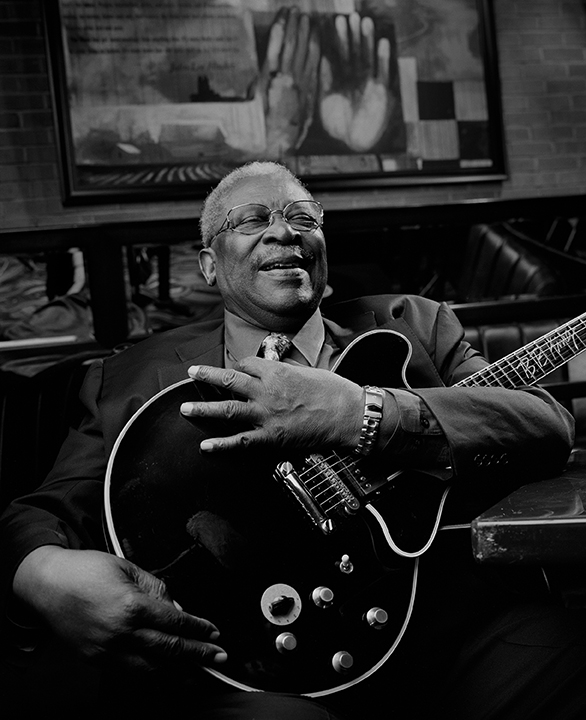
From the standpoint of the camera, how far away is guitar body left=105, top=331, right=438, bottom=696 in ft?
4.15

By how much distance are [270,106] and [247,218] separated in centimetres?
218

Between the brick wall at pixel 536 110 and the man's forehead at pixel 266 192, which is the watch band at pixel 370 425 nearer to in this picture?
the man's forehead at pixel 266 192

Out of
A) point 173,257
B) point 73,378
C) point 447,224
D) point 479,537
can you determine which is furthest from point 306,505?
point 447,224

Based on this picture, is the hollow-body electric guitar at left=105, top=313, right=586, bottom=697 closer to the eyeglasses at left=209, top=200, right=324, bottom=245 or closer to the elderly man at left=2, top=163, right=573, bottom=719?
the elderly man at left=2, top=163, right=573, bottom=719

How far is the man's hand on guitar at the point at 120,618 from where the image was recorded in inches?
46.8

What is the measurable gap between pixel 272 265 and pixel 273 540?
71 cm

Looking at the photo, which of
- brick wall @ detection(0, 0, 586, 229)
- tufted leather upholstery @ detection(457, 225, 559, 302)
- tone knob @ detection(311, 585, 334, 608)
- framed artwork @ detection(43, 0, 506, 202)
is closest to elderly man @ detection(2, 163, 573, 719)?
tone knob @ detection(311, 585, 334, 608)

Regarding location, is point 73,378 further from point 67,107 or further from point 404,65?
point 404,65

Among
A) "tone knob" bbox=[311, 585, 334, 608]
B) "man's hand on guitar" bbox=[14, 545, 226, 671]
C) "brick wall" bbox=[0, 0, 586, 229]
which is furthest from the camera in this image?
"brick wall" bbox=[0, 0, 586, 229]

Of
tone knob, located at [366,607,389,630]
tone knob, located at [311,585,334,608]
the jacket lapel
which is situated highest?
the jacket lapel

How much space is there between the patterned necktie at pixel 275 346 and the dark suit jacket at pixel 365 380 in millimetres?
146

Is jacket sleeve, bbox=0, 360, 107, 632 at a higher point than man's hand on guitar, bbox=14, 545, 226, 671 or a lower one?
higher

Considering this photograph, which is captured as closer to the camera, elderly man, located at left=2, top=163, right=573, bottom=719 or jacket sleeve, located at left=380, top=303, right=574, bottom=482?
elderly man, located at left=2, top=163, right=573, bottom=719

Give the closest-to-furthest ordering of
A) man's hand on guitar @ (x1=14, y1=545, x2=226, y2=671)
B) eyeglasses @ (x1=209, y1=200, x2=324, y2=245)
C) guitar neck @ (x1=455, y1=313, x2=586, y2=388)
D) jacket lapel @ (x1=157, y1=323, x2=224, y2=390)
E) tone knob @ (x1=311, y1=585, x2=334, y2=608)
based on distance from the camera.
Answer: man's hand on guitar @ (x1=14, y1=545, x2=226, y2=671)
tone knob @ (x1=311, y1=585, x2=334, y2=608)
guitar neck @ (x1=455, y1=313, x2=586, y2=388)
jacket lapel @ (x1=157, y1=323, x2=224, y2=390)
eyeglasses @ (x1=209, y1=200, x2=324, y2=245)
